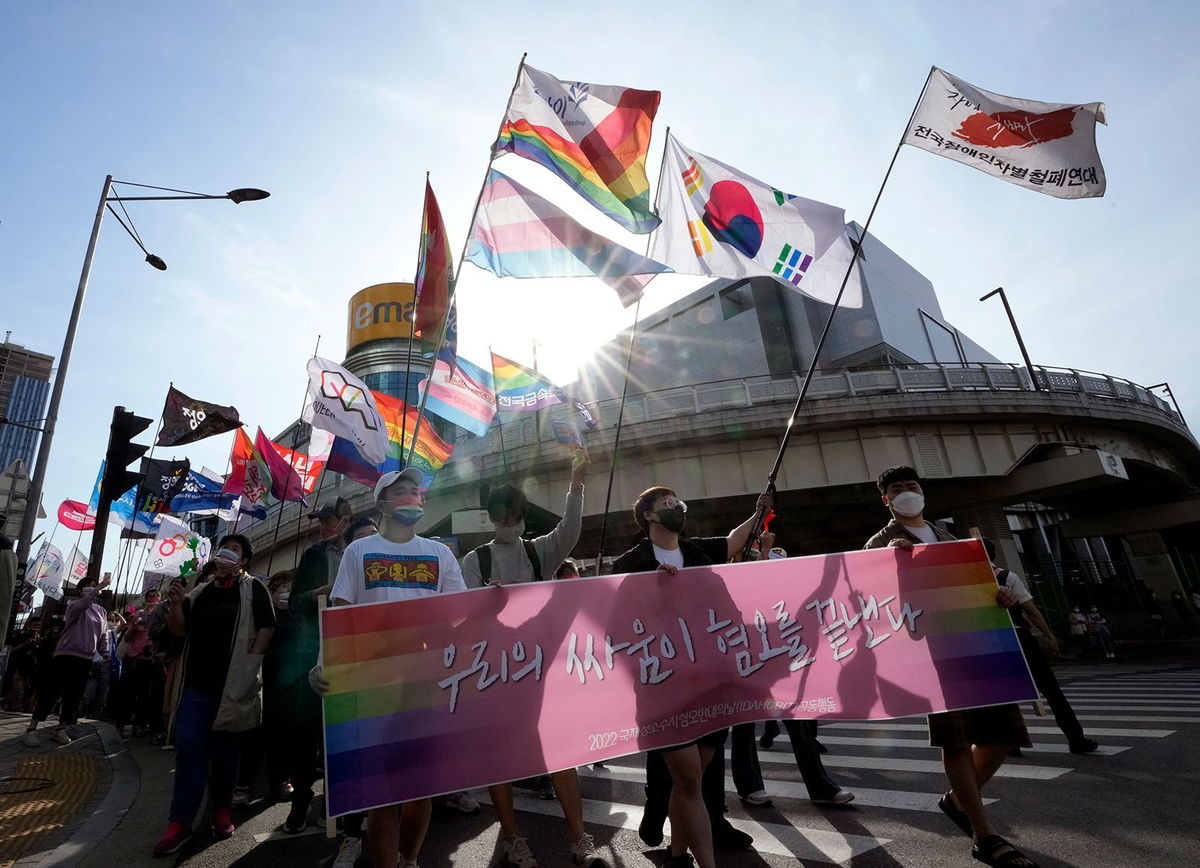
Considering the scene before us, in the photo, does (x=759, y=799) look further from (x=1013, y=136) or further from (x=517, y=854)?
(x=1013, y=136)

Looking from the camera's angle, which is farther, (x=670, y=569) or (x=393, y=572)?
(x=670, y=569)

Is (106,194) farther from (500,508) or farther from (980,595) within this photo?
(980,595)

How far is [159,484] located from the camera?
49.5ft

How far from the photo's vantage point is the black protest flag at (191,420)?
12797mm

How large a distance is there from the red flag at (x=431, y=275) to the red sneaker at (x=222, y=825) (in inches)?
191

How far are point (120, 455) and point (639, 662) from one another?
8.53m

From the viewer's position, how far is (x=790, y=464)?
18.5 metres

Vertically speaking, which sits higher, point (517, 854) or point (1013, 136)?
point (1013, 136)

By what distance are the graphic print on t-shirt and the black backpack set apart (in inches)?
25.6

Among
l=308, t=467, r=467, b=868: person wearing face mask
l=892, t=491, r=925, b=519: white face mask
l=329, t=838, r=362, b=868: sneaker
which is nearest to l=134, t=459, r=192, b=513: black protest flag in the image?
l=329, t=838, r=362, b=868: sneaker

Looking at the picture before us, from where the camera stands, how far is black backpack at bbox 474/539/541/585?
13.8 feet

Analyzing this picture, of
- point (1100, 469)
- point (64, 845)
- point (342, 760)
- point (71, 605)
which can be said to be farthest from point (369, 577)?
point (1100, 469)

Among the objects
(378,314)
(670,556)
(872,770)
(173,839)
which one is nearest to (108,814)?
(173,839)

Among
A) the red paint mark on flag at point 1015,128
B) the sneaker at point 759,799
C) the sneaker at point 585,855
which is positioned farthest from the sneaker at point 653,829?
the red paint mark on flag at point 1015,128
